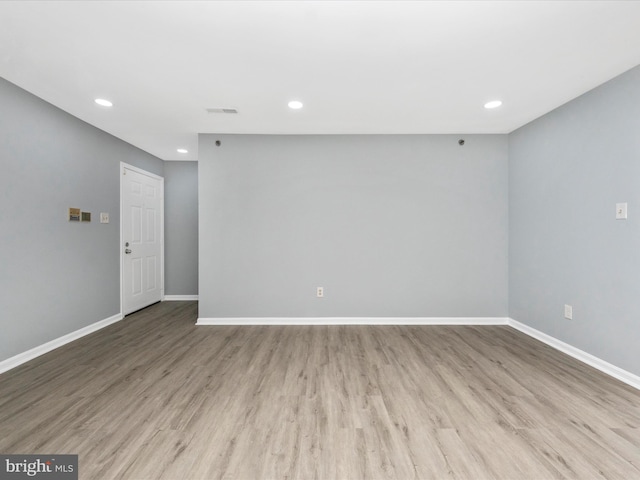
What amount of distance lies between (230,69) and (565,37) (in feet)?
8.06

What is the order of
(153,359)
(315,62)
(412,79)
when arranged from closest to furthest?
(315,62)
(412,79)
(153,359)

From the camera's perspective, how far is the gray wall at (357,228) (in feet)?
12.9

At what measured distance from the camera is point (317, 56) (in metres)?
2.20

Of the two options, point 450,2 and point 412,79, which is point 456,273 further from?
point 450,2

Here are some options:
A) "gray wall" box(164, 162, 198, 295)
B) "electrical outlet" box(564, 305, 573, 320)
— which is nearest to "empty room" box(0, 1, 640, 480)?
"electrical outlet" box(564, 305, 573, 320)

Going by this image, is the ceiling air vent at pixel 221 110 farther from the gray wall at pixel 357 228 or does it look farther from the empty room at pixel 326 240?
the gray wall at pixel 357 228

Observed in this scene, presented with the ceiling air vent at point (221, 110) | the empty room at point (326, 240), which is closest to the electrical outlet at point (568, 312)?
the empty room at point (326, 240)

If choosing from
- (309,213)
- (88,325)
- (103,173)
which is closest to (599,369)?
(309,213)

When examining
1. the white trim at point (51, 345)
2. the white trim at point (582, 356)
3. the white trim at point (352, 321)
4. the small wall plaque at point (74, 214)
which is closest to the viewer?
the white trim at point (582, 356)

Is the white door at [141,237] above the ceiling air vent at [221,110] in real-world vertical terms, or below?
below

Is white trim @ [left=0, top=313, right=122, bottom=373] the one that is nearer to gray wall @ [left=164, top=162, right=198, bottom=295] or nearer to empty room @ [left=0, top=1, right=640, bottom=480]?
empty room @ [left=0, top=1, right=640, bottom=480]

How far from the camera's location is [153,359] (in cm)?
284

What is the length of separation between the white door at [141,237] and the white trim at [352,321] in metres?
1.42

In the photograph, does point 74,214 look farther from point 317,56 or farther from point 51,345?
point 317,56
